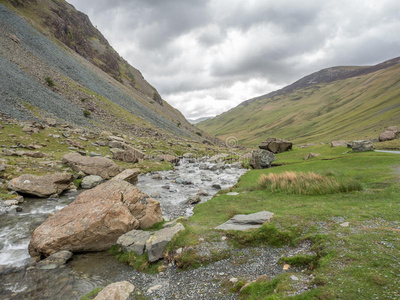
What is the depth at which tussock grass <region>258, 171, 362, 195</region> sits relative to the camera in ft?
59.3

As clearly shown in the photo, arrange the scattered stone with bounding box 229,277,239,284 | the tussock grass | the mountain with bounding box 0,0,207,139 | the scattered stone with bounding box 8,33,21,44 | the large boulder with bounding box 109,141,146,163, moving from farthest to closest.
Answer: the scattered stone with bounding box 8,33,21,44, the mountain with bounding box 0,0,207,139, the large boulder with bounding box 109,141,146,163, the tussock grass, the scattered stone with bounding box 229,277,239,284

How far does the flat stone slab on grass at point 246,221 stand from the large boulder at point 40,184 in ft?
59.8

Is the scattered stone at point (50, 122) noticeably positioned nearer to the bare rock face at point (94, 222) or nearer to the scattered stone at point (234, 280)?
the bare rock face at point (94, 222)

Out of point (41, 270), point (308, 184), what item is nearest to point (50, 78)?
point (41, 270)

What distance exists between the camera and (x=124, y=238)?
13.3 m

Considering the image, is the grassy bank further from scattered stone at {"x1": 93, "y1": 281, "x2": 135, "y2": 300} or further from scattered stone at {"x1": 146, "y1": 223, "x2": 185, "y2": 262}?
scattered stone at {"x1": 93, "y1": 281, "x2": 135, "y2": 300}

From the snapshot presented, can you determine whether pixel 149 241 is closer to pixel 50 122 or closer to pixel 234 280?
pixel 234 280

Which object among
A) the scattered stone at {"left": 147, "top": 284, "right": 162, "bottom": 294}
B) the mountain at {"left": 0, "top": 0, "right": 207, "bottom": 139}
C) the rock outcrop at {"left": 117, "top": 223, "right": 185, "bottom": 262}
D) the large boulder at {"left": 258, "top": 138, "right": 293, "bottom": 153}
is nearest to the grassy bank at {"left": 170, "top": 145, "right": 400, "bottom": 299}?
the rock outcrop at {"left": 117, "top": 223, "right": 185, "bottom": 262}

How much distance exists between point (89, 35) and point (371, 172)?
578 ft

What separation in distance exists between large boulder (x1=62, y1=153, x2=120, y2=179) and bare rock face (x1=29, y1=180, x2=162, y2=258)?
12663 mm

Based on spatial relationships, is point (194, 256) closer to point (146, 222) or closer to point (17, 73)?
point (146, 222)

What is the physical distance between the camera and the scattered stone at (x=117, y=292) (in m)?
8.59

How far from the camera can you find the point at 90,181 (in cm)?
2486

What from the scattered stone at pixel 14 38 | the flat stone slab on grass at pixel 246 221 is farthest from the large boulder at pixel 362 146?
the scattered stone at pixel 14 38
